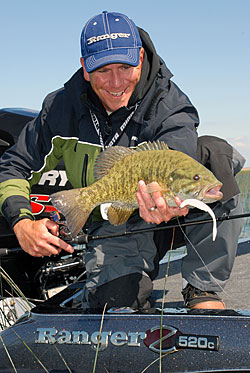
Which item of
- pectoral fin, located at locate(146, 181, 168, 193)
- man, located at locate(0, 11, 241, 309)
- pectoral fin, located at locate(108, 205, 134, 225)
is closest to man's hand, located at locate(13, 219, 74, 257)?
man, located at locate(0, 11, 241, 309)

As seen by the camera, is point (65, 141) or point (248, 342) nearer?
point (248, 342)

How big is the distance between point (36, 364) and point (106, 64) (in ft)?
5.94

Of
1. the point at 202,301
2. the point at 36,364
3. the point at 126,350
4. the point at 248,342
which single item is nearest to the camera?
the point at 248,342

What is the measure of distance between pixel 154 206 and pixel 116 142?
35.6 inches

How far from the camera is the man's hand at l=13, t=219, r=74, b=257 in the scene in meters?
2.87

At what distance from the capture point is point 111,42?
10.4 feet

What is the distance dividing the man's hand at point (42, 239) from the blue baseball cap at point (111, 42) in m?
1.05

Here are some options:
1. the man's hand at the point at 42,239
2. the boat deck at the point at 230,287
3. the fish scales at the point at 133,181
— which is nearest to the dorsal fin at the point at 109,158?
the fish scales at the point at 133,181

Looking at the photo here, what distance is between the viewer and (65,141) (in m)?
3.57

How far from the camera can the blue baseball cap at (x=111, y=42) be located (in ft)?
10.4

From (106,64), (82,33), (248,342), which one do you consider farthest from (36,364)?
(82,33)

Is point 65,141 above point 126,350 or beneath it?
above

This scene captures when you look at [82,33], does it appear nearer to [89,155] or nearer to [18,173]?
[89,155]

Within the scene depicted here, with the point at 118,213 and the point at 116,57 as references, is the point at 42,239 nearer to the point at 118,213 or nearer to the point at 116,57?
the point at 118,213
